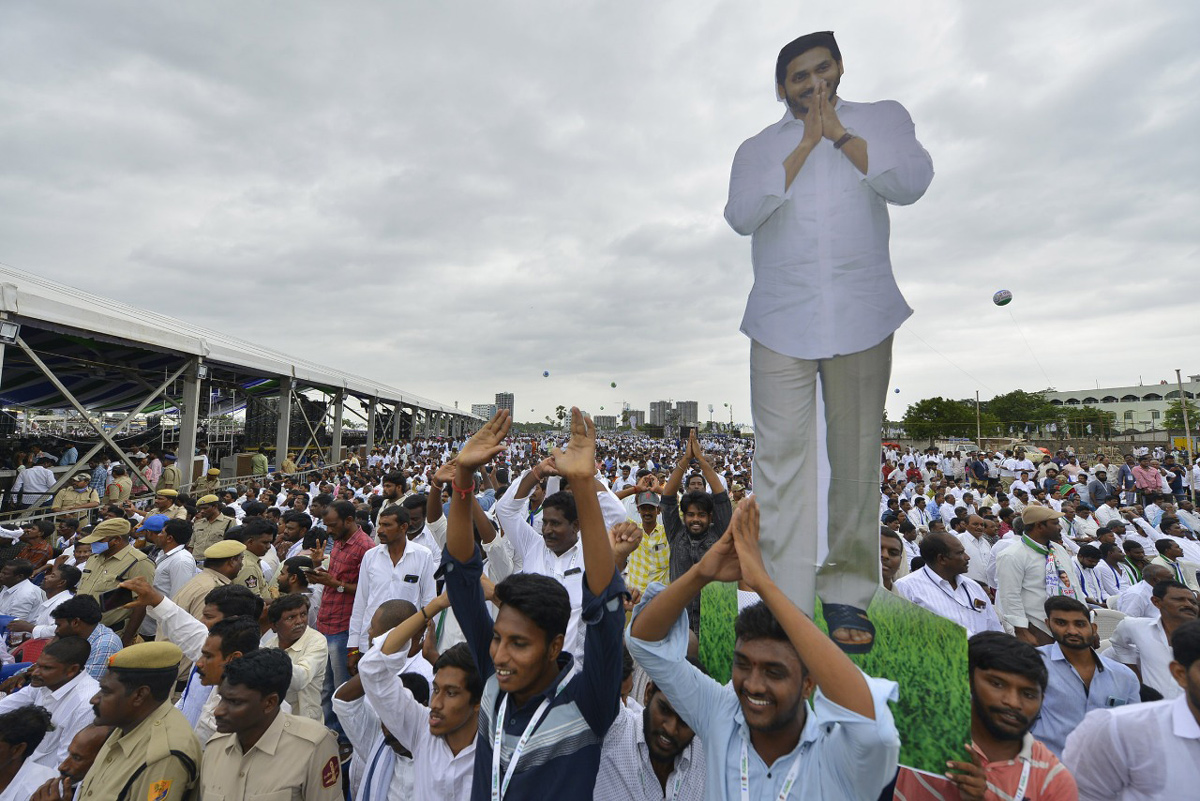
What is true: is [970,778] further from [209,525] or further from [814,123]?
[209,525]

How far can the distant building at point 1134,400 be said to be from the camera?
6506cm

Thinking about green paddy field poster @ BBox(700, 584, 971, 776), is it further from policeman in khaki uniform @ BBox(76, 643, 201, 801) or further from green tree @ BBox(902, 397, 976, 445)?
green tree @ BBox(902, 397, 976, 445)

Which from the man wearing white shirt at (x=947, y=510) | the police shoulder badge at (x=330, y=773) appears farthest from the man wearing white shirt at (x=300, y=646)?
the man wearing white shirt at (x=947, y=510)

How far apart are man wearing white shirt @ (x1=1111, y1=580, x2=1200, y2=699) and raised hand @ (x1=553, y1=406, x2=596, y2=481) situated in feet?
12.2

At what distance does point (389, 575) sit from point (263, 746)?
6.66 feet

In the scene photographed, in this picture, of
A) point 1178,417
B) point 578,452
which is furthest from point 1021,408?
point 578,452

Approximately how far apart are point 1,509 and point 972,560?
16.6 metres

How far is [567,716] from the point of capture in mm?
1768

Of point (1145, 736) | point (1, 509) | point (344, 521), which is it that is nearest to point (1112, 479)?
point (1145, 736)

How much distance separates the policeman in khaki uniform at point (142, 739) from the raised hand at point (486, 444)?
170 cm

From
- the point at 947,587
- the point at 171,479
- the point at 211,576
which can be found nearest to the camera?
the point at 947,587

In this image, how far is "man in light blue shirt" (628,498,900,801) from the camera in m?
1.41

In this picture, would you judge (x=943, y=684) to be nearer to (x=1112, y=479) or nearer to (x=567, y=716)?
(x=567, y=716)

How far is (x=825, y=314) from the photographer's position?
255 cm
